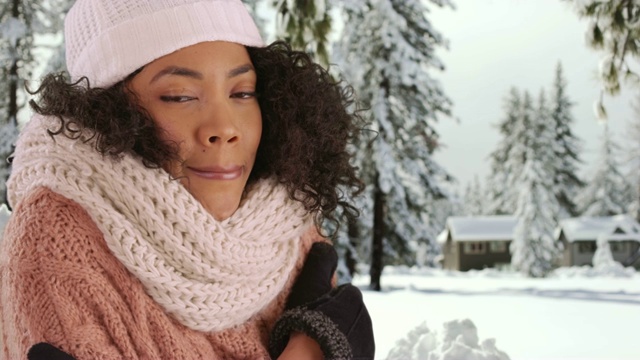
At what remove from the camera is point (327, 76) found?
2.03 m

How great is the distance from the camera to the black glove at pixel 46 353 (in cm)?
133

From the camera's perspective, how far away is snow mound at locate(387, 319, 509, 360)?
15.4 ft

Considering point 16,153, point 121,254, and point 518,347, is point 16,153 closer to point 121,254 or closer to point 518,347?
point 121,254

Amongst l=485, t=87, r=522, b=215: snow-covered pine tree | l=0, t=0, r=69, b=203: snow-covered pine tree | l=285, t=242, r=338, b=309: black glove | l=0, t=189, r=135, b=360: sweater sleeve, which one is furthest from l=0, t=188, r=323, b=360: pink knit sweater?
l=485, t=87, r=522, b=215: snow-covered pine tree

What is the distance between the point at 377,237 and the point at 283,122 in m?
13.0

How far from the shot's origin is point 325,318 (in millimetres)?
1664

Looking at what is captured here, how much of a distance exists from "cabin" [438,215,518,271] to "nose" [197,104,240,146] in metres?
37.9

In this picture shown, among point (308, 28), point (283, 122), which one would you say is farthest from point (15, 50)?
point (283, 122)

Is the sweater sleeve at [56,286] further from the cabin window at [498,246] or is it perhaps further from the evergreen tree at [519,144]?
the cabin window at [498,246]

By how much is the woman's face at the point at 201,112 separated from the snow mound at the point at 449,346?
Answer: 11.4 ft

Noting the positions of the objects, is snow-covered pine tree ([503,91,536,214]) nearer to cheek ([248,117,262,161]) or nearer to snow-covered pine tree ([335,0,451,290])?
snow-covered pine tree ([335,0,451,290])

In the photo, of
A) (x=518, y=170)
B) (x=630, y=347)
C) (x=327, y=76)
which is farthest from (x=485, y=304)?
(x=518, y=170)

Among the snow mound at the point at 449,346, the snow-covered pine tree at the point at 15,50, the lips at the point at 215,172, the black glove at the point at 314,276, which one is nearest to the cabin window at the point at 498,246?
the snow-covered pine tree at the point at 15,50

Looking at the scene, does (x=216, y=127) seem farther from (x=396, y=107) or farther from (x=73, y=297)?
(x=396, y=107)
